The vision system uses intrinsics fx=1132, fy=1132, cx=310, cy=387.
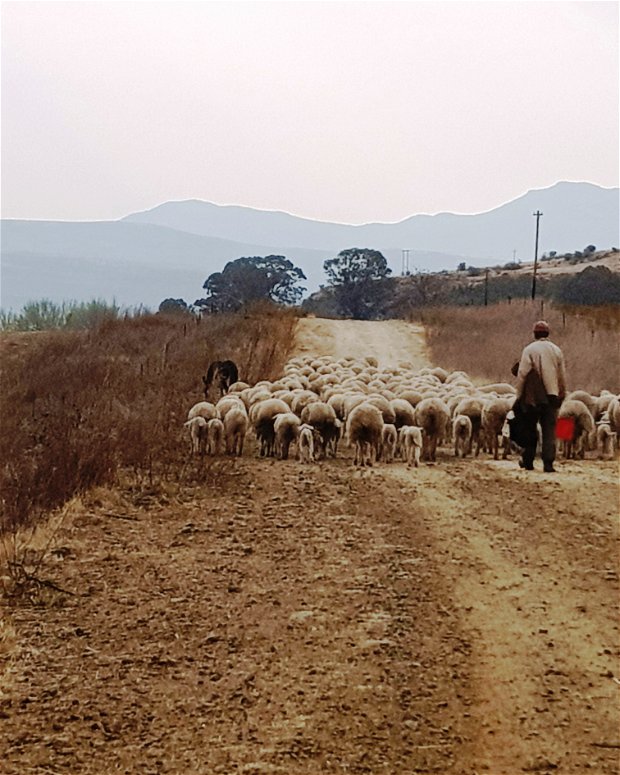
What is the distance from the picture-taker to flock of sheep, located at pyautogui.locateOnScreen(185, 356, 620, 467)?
41.7 feet

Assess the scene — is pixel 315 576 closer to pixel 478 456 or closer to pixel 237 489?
pixel 237 489

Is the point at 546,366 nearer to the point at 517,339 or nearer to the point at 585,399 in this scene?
the point at 585,399

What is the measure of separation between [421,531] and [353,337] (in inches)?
980

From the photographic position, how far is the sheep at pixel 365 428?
12633 millimetres

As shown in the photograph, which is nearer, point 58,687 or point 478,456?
point 58,687

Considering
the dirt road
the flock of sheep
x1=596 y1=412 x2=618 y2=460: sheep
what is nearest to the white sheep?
the flock of sheep

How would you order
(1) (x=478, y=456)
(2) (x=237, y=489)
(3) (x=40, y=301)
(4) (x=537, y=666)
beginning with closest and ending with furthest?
(4) (x=537, y=666) < (2) (x=237, y=489) < (1) (x=478, y=456) < (3) (x=40, y=301)

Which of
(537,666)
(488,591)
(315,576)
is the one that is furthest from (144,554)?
(537,666)

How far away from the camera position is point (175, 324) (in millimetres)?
26922

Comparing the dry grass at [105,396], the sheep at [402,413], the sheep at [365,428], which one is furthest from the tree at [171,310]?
the sheep at [365,428]

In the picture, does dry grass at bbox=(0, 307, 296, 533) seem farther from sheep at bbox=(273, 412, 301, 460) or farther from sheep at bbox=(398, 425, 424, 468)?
sheep at bbox=(398, 425, 424, 468)

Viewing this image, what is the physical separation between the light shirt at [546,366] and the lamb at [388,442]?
190cm

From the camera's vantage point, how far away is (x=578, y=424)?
13242 millimetres

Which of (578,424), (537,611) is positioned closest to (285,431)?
(578,424)
